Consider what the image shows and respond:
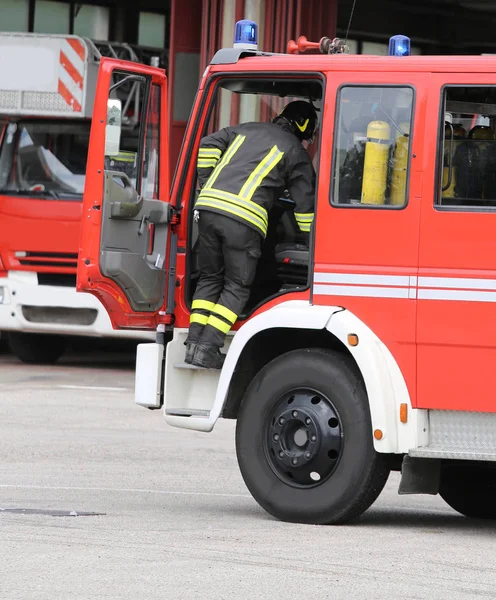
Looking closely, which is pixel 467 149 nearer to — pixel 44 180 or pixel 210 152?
pixel 210 152


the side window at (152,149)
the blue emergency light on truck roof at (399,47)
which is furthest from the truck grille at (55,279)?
the blue emergency light on truck roof at (399,47)

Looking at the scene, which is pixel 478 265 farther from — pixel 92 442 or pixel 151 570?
pixel 92 442

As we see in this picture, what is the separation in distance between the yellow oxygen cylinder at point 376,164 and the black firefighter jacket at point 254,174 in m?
0.35

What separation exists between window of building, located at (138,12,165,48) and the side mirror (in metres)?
15.5

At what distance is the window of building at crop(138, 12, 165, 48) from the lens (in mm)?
23188

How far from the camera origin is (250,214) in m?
7.76

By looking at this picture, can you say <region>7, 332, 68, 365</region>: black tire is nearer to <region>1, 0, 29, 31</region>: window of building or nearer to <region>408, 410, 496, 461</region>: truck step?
<region>1, 0, 29, 31</region>: window of building

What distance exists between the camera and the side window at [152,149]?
8320 millimetres

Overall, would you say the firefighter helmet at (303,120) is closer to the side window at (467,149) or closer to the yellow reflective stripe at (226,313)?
the side window at (467,149)

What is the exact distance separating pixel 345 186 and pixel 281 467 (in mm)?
1440

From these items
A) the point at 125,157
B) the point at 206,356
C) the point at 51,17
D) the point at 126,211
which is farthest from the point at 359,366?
the point at 51,17

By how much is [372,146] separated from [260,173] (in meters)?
0.60

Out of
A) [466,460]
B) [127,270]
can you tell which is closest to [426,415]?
[466,460]

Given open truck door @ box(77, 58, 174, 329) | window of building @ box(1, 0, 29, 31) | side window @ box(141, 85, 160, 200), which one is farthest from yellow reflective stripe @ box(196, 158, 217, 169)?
window of building @ box(1, 0, 29, 31)
